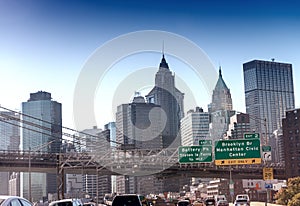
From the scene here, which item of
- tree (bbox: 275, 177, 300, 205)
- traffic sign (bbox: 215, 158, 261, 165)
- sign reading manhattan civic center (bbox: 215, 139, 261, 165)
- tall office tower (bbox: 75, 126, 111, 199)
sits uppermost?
tall office tower (bbox: 75, 126, 111, 199)

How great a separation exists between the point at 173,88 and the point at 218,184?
7145 centimetres

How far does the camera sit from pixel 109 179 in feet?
521

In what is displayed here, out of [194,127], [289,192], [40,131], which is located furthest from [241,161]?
[40,131]

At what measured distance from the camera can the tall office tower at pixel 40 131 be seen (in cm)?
11919

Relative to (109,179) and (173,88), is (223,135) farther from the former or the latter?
(173,88)

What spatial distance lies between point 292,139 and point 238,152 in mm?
85033

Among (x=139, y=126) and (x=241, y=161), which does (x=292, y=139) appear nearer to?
(x=139, y=126)

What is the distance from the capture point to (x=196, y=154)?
65500 millimetres

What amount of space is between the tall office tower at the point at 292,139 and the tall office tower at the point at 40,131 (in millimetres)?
54541

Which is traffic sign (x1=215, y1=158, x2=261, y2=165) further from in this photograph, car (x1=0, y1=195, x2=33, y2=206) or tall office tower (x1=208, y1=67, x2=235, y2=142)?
car (x1=0, y1=195, x2=33, y2=206)

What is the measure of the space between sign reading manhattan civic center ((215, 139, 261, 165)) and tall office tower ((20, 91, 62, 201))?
50.5 metres

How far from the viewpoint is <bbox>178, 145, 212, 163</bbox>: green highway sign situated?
6493 centimetres

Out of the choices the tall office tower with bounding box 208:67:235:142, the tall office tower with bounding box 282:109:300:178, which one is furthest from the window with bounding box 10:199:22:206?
the tall office tower with bounding box 282:109:300:178

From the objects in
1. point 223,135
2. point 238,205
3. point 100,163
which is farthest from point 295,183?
point 223,135
